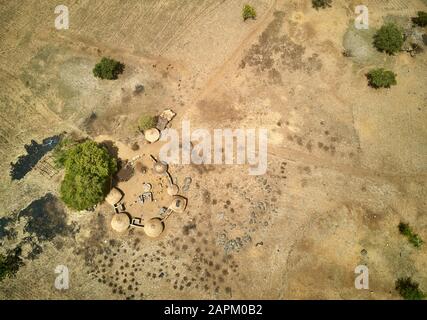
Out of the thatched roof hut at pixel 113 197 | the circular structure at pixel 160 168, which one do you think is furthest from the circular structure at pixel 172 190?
the thatched roof hut at pixel 113 197

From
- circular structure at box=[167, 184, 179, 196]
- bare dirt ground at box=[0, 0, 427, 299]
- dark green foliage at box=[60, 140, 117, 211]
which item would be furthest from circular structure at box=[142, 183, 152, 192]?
dark green foliage at box=[60, 140, 117, 211]

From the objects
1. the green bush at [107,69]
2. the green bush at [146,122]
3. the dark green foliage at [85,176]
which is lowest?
the dark green foliage at [85,176]

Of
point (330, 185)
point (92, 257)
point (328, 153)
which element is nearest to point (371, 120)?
point (328, 153)

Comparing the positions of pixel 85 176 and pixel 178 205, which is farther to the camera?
pixel 178 205

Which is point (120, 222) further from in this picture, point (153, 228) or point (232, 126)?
point (232, 126)

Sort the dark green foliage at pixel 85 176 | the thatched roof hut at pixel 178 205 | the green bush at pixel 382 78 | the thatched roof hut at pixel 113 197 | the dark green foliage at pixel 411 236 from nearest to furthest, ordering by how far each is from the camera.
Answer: the dark green foliage at pixel 85 176 < the dark green foliage at pixel 411 236 < the thatched roof hut at pixel 178 205 < the thatched roof hut at pixel 113 197 < the green bush at pixel 382 78

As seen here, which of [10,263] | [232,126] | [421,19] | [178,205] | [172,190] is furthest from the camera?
[421,19]

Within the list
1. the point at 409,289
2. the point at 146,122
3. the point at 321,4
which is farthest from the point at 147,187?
the point at 321,4

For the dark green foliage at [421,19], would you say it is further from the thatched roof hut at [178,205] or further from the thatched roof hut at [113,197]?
the thatched roof hut at [113,197]
